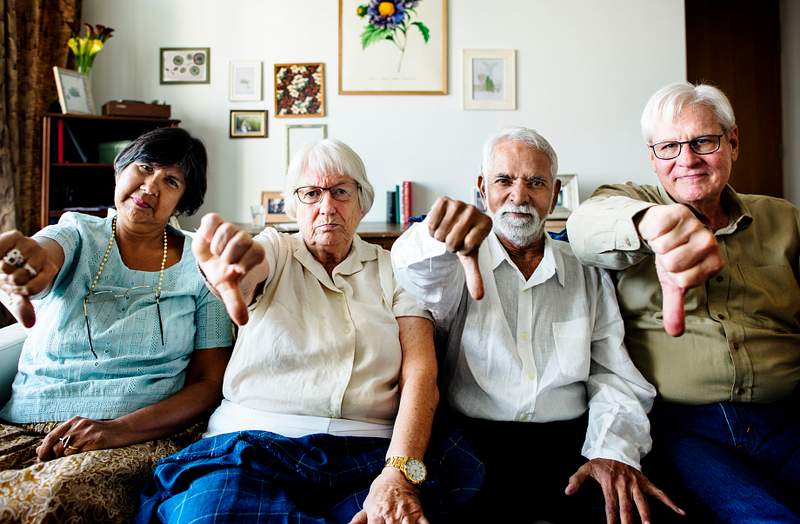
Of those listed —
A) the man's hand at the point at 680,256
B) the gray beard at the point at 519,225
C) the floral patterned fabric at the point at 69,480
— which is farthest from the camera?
the gray beard at the point at 519,225

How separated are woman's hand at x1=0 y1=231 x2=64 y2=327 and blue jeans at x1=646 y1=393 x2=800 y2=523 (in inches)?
53.0

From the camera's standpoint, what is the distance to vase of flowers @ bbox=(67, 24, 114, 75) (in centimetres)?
325

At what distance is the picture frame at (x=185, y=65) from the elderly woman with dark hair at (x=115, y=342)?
2.38 m

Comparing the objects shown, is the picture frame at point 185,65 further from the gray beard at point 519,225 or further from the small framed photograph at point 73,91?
the gray beard at point 519,225

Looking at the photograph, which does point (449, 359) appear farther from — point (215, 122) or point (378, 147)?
point (215, 122)

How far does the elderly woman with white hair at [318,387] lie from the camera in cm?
95

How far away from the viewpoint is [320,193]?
130 centimetres

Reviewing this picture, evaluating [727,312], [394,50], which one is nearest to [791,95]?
[394,50]

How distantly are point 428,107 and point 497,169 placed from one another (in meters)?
2.42

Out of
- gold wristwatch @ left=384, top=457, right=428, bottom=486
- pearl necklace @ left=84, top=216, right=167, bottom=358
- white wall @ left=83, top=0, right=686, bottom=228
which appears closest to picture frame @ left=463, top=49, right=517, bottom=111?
white wall @ left=83, top=0, right=686, bottom=228

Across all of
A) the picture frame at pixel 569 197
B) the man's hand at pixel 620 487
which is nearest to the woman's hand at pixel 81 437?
the man's hand at pixel 620 487

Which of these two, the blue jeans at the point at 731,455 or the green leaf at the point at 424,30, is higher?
the green leaf at the point at 424,30

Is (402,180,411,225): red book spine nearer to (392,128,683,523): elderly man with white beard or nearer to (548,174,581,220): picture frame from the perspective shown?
(548,174,581,220): picture frame

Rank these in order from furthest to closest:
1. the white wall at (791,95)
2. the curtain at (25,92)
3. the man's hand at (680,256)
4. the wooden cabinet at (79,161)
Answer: the white wall at (791,95) → the wooden cabinet at (79,161) → the curtain at (25,92) → the man's hand at (680,256)
